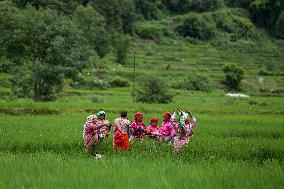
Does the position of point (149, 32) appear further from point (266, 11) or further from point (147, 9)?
point (266, 11)

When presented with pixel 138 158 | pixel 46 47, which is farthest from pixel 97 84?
pixel 138 158

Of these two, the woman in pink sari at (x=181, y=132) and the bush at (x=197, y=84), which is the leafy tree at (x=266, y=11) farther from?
the woman in pink sari at (x=181, y=132)

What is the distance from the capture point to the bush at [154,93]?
36.3 m

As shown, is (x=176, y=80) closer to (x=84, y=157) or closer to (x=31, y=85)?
(x=31, y=85)

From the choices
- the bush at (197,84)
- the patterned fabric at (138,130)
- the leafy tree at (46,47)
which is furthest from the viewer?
the bush at (197,84)

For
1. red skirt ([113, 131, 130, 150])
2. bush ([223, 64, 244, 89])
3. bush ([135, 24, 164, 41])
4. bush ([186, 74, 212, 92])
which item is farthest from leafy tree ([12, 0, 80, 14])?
red skirt ([113, 131, 130, 150])

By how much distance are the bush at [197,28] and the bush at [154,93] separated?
4683 cm

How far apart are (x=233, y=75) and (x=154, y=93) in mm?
20915

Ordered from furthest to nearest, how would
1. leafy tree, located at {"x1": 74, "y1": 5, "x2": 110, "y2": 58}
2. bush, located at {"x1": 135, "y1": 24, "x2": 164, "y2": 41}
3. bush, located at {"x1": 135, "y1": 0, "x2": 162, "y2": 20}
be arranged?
1. bush, located at {"x1": 135, "y1": 0, "x2": 162, "y2": 20}
2. bush, located at {"x1": 135, "y1": 24, "x2": 164, "y2": 41}
3. leafy tree, located at {"x1": 74, "y1": 5, "x2": 110, "y2": 58}

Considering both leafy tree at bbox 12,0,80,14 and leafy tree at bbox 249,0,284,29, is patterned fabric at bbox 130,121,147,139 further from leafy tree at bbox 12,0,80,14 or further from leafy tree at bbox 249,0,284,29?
leafy tree at bbox 249,0,284,29

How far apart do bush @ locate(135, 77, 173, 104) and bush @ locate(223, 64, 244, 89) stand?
20.4 meters

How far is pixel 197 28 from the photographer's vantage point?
3221 inches

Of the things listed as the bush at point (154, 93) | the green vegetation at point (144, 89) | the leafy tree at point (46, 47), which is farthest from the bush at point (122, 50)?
the leafy tree at point (46, 47)

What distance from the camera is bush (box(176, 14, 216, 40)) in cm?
8206
